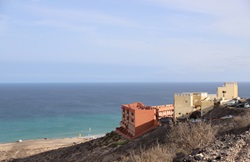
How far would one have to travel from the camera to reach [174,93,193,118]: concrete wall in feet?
144

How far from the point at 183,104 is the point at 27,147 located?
33073mm

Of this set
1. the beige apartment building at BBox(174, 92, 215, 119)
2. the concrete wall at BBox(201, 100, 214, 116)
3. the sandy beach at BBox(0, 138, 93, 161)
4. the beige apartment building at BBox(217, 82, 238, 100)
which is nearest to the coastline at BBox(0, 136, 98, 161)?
the sandy beach at BBox(0, 138, 93, 161)

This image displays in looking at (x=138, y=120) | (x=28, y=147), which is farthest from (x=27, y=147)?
(x=138, y=120)

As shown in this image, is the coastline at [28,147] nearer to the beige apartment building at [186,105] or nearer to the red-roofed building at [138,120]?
the red-roofed building at [138,120]

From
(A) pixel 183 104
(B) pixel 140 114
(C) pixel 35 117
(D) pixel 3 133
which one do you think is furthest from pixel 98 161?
(C) pixel 35 117

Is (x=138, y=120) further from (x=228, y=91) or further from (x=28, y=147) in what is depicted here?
(x=28, y=147)

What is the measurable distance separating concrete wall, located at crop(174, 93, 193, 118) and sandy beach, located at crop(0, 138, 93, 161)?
2595cm

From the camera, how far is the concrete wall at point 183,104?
1730 inches

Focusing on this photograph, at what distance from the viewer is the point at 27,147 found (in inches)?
2313

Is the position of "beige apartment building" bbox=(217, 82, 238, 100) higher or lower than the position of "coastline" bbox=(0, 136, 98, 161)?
higher

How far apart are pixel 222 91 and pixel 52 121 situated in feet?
198

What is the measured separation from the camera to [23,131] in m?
79.2

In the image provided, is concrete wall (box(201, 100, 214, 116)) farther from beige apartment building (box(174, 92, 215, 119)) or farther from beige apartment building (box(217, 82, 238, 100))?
beige apartment building (box(217, 82, 238, 100))

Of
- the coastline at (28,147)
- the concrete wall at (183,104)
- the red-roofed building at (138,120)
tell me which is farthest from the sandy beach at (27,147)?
the concrete wall at (183,104)
